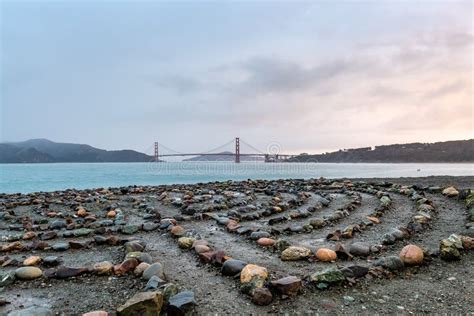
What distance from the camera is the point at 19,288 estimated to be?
2949mm

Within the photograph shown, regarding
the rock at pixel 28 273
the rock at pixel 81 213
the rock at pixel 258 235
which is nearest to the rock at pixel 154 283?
the rock at pixel 28 273

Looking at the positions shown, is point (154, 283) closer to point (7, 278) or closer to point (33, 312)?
point (33, 312)

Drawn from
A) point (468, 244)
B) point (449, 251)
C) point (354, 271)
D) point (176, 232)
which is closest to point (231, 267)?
point (354, 271)

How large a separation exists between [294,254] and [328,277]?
2.34 ft

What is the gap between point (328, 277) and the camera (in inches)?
111

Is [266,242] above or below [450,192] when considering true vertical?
below

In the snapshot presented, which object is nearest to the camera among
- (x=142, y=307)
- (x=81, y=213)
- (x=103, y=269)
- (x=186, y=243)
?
(x=142, y=307)

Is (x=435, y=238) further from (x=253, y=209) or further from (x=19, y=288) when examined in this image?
(x=19, y=288)

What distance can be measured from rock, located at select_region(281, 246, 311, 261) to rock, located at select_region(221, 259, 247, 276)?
609 millimetres

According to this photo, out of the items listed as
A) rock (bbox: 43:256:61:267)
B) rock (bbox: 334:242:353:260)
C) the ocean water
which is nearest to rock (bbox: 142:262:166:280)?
rock (bbox: 43:256:61:267)

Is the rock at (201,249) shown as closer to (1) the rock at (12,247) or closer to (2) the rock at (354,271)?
(2) the rock at (354,271)

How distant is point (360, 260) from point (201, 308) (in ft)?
6.16

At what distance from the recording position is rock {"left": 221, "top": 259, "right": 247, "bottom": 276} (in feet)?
10.1

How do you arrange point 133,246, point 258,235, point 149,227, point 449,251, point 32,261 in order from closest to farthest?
1. point 449,251
2. point 32,261
3. point 133,246
4. point 258,235
5. point 149,227
